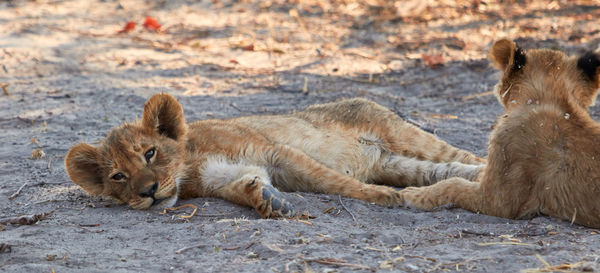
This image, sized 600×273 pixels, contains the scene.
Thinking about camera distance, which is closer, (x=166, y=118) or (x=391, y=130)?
(x=166, y=118)

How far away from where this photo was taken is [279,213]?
418cm

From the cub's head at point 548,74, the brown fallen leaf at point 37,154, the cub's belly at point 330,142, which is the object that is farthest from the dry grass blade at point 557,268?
the brown fallen leaf at point 37,154

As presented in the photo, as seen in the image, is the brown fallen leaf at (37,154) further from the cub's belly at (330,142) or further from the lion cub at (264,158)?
the cub's belly at (330,142)

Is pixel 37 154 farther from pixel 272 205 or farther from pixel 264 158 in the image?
pixel 272 205

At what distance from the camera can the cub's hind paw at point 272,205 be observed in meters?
4.18

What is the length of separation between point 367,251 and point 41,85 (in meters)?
6.25

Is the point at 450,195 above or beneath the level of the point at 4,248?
above

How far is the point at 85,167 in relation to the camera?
460 centimetres

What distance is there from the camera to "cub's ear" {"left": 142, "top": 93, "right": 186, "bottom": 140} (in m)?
4.76

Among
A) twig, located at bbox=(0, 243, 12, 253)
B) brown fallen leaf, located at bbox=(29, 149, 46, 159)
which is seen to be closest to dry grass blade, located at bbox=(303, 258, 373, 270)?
twig, located at bbox=(0, 243, 12, 253)

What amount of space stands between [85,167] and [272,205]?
4.41 ft

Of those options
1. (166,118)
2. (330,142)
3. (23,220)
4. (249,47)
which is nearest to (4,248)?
(23,220)

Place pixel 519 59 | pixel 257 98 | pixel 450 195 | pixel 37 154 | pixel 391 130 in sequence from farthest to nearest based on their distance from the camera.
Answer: pixel 257 98, pixel 391 130, pixel 37 154, pixel 450 195, pixel 519 59

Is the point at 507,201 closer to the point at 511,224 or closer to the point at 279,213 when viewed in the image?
the point at 511,224
